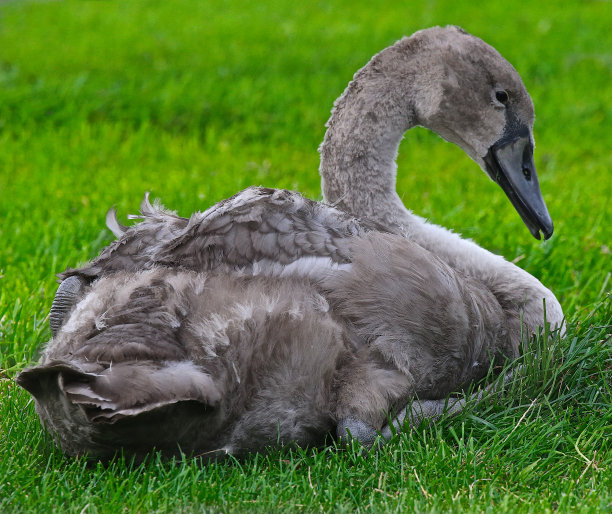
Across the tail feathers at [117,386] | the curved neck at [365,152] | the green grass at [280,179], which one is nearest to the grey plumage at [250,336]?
the tail feathers at [117,386]

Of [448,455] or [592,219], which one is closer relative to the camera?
[448,455]

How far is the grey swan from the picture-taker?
9.43 feet

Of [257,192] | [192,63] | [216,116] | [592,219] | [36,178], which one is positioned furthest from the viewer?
[192,63]

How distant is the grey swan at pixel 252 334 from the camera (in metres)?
2.88

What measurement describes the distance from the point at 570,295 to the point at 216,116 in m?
5.12

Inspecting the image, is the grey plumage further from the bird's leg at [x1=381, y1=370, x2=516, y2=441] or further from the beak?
the beak

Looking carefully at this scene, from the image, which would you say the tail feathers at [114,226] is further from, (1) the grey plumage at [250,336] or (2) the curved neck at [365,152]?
(2) the curved neck at [365,152]

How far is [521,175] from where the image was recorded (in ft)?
14.9

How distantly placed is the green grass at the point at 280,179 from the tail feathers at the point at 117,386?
0.94 ft

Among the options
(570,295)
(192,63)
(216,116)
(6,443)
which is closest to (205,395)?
(6,443)

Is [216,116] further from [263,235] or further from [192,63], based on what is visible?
[263,235]

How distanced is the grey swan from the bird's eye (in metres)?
1.23

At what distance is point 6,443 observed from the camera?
323cm

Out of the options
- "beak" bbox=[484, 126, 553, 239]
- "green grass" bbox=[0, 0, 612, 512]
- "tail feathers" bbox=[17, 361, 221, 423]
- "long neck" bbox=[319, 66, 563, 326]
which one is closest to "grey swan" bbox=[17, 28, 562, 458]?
"tail feathers" bbox=[17, 361, 221, 423]
